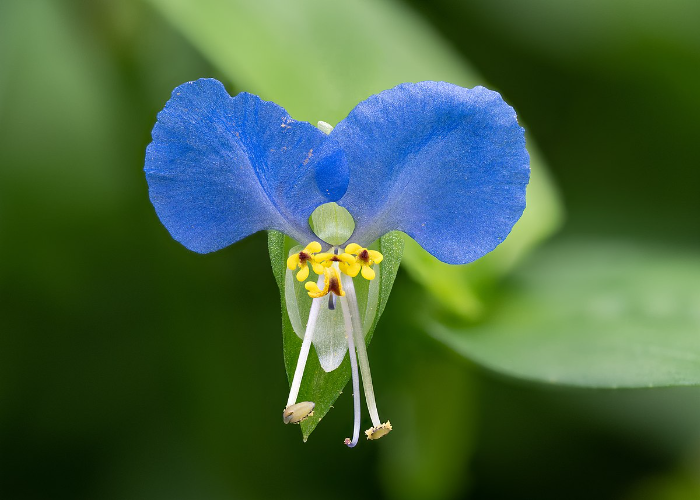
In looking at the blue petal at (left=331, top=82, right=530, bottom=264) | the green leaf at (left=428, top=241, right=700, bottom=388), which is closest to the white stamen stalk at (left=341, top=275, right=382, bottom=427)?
the blue petal at (left=331, top=82, right=530, bottom=264)

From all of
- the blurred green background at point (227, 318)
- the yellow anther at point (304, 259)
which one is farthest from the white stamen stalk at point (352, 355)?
the blurred green background at point (227, 318)

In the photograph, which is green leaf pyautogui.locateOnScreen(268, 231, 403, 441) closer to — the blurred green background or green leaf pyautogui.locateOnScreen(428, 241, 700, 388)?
green leaf pyautogui.locateOnScreen(428, 241, 700, 388)

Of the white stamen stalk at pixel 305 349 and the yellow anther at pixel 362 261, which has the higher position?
the yellow anther at pixel 362 261

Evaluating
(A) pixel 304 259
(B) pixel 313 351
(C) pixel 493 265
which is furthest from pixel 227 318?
(A) pixel 304 259

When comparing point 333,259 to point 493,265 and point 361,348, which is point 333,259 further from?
point 493,265

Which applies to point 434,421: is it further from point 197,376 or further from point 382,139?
point 382,139

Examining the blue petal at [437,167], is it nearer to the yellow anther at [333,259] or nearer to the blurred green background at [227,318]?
the yellow anther at [333,259]
